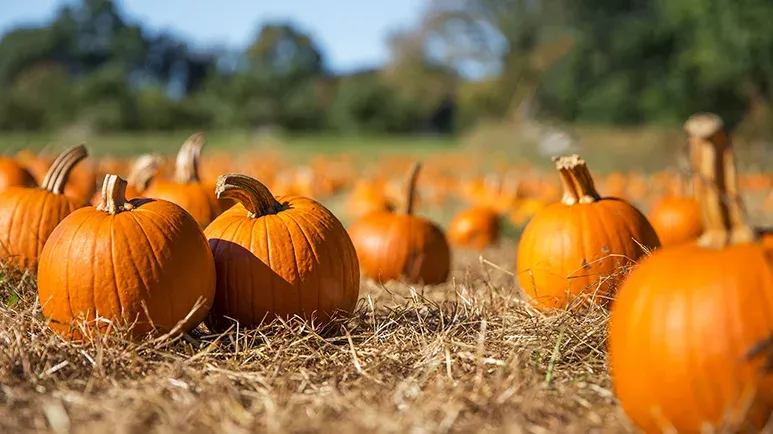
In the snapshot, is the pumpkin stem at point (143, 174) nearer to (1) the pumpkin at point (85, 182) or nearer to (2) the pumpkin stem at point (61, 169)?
(2) the pumpkin stem at point (61, 169)

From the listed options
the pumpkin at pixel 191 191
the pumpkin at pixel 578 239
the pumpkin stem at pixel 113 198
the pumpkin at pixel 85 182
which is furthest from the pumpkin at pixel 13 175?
the pumpkin at pixel 578 239

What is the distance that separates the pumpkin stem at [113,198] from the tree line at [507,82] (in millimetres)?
20895

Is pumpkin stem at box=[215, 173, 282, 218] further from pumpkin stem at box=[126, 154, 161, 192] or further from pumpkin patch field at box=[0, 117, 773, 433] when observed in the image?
pumpkin stem at box=[126, 154, 161, 192]

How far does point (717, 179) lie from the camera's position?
215 cm

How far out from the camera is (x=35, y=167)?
26.0 feet

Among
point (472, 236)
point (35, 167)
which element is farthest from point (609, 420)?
point (35, 167)

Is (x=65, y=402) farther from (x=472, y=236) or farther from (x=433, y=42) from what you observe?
(x=433, y=42)

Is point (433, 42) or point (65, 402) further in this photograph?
point (433, 42)

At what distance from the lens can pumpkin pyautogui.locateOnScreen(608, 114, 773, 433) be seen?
2.05 m

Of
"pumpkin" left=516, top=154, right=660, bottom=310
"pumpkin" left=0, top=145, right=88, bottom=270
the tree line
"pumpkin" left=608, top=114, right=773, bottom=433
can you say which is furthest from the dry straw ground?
the tree line

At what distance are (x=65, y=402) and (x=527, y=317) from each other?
196 centimetres

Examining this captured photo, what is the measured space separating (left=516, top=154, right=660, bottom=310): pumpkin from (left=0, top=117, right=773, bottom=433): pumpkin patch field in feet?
0.04

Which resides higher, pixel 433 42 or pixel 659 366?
pixel 433 42

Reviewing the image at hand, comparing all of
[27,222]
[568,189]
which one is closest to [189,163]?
[27,222]
